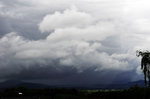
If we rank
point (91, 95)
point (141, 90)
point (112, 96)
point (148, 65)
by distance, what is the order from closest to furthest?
point (141, 90)
point (112, 96)
point (91, 95)
point (148, 65)

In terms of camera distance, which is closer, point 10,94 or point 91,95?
point 91,95

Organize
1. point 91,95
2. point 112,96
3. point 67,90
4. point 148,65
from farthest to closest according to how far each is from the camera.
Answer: point 67,90 → point 148,65 → point 91,95 → point 112,96

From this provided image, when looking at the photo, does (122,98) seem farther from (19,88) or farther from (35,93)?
(19,88)

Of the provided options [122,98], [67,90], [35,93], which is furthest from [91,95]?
[35,93]

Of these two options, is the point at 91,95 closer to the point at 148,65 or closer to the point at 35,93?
the point at 148,65

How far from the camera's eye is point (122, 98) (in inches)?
2514

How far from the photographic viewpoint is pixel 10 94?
104m

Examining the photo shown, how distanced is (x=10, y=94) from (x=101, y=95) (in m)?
48.5

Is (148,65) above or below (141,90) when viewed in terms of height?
above

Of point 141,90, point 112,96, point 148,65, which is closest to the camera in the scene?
point 141,90

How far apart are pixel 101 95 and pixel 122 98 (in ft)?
22.0

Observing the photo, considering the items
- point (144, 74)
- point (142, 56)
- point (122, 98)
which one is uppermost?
point (142, 56)

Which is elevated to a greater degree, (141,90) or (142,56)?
(142,56)

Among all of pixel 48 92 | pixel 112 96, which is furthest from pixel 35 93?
pixel 112 96
